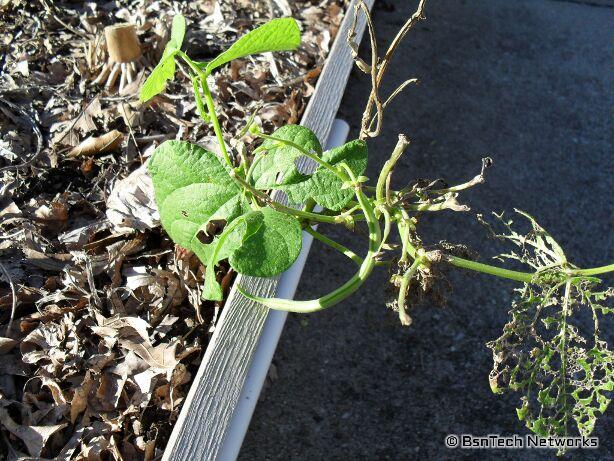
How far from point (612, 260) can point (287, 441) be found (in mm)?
1297

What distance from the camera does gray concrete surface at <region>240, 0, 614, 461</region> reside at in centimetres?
180

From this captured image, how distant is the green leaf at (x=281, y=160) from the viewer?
1211mm

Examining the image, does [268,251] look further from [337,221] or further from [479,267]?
[479,267]

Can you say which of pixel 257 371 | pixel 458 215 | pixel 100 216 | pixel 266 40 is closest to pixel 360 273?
pixel 257 371

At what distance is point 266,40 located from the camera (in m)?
1.15

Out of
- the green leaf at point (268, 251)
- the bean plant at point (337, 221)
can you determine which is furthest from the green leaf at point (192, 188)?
the green leaf at point (268, 251)

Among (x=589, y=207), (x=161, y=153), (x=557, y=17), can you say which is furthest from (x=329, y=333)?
(x=557, y=17)

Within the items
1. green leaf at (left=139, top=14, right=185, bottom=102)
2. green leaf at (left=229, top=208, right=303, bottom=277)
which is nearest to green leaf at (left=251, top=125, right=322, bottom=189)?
green leaf at (left=229, top=208, right=303, bottom=277)

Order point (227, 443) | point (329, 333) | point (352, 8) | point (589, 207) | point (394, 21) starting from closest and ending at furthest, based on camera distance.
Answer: point (227, 443) < point (329, 333) < point (352, 8) < point (589, 207) < point (394, 21)

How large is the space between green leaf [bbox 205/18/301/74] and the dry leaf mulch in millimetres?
175

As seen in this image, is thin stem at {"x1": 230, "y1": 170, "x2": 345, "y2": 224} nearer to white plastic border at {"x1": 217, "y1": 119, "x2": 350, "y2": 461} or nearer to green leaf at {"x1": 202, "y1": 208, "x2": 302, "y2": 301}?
green leaf at {"x1": 202, "y1": 208, "x2": 302, "y2": 301}

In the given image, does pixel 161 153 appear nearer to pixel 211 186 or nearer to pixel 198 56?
pixel 211 186

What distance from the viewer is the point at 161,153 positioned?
1219 millimetres

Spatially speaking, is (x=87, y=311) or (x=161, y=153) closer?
(x=161, y=153)
